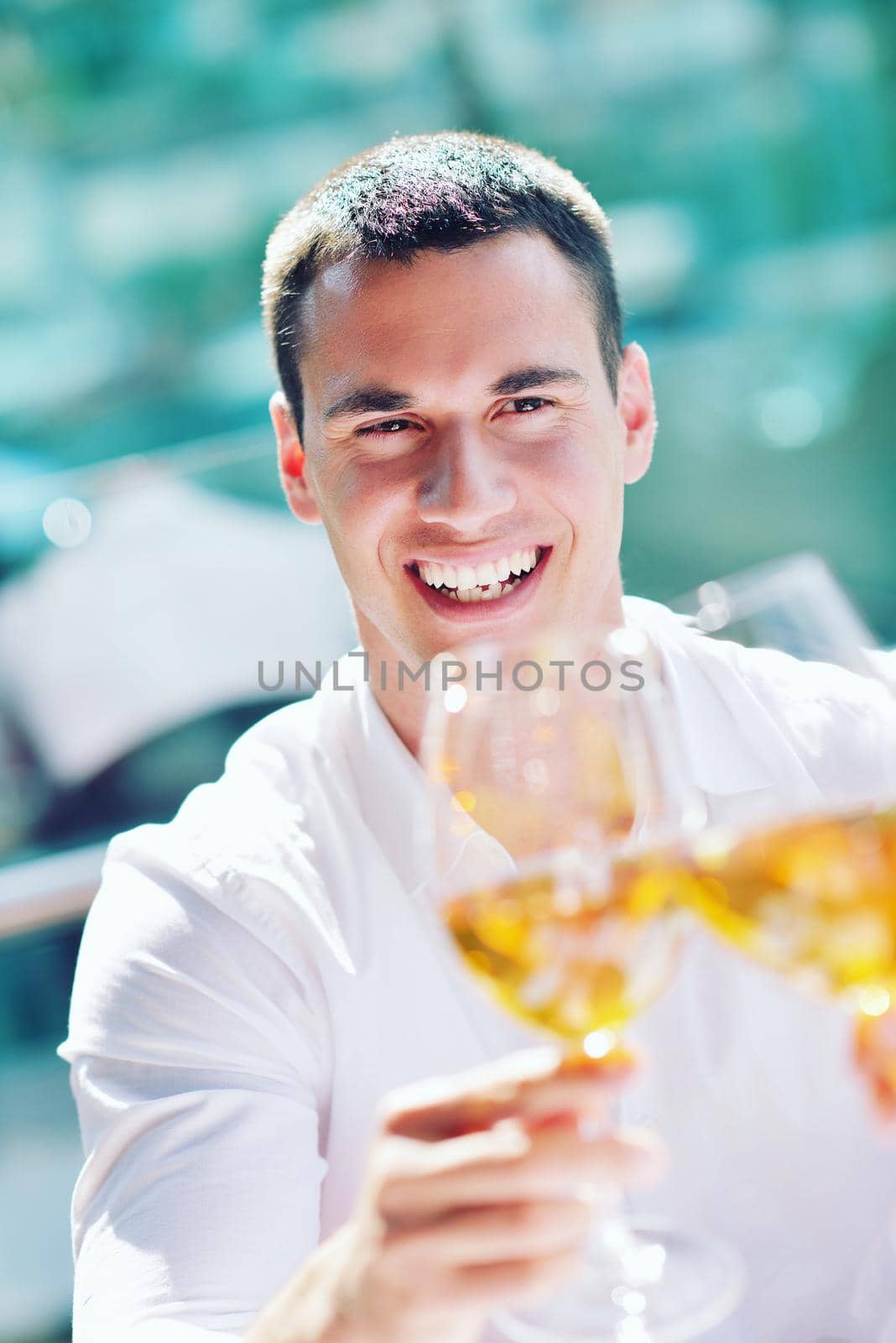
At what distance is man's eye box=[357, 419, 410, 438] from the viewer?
1.46 meters

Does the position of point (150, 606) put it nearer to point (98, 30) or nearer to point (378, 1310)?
point (378, 1310)

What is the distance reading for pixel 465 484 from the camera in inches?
55.2

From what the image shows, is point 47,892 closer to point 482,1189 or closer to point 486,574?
point 486,574

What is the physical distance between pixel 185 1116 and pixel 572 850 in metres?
0.60

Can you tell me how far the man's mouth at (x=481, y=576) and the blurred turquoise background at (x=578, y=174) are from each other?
1.69 m

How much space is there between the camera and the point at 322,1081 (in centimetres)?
131

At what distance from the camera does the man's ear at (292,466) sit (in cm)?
168

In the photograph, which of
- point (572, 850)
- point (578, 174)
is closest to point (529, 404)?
point (572, 850)

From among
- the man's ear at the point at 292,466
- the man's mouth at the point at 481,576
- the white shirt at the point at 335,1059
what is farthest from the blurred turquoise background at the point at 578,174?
the white shirt at the point at 335,1059

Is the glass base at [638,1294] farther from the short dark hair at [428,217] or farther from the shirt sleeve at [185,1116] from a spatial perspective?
the short dark hair at [428,217]

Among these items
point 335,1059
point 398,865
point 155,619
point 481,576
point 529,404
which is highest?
point 155,619

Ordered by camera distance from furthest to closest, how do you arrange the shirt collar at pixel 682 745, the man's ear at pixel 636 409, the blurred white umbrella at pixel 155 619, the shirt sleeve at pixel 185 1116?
the blurred white umbrella at pixel 155 619, the man's ear at pixel 636 409, the shirt sleeve at pixel 185 1116, the shirt collar at pixel 682 745

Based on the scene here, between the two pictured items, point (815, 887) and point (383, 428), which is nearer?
point (815, 887)

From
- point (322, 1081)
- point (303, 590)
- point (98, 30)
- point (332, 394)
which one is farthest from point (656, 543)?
point (98, 30)
